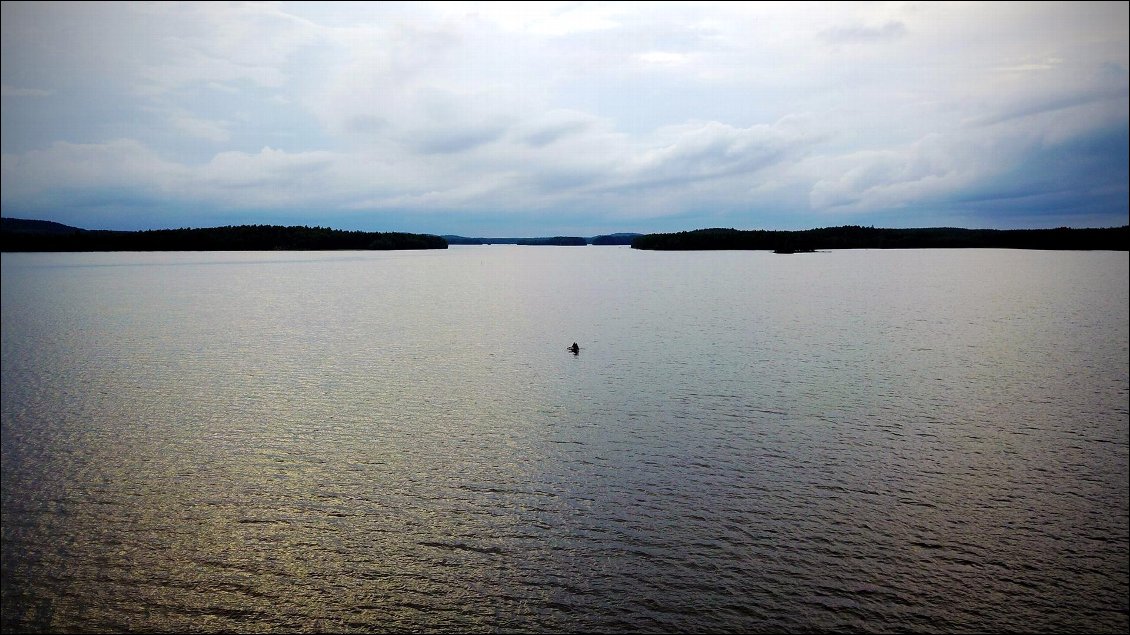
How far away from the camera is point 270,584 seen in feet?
47.0

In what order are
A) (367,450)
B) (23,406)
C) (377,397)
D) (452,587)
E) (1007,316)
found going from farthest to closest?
1. (1007,316)
2. (377,397)
3. (23,406)
4. (367,450)
5. (452,587)

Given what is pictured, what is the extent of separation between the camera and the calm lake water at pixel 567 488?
44.9 feet

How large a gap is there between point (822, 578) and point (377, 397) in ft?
73.3

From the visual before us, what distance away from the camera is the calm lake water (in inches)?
539

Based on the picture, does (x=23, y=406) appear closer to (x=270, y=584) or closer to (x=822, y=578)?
(x=270, y=584)

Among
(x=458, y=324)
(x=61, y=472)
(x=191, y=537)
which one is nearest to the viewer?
(x=191, y=537)

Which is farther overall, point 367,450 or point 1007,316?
point 1007,316

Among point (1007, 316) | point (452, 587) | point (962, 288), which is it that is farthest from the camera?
point (962, 288)

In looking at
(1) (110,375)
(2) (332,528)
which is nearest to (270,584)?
(2) (332,528)

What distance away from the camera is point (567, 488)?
19625 mm

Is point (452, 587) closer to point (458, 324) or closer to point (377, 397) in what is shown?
point (377, 397)

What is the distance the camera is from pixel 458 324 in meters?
59.7

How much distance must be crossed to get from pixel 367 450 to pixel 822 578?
51.3ft

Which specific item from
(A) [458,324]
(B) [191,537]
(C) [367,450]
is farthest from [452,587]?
(A) [458,324]
